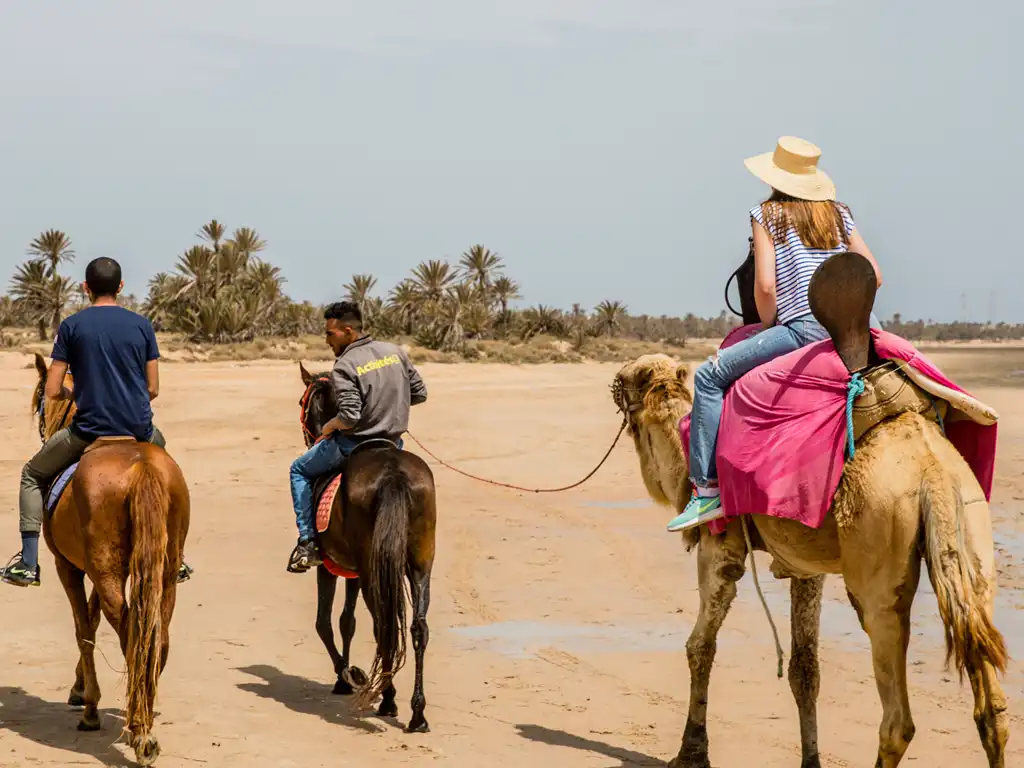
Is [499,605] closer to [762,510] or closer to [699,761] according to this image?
[699,761]

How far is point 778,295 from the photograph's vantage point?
644cm

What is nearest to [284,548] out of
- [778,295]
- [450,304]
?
[778,295]

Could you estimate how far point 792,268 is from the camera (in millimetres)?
6383

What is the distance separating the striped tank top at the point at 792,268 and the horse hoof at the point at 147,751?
3.82m

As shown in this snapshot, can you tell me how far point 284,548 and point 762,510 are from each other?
837 centimetres

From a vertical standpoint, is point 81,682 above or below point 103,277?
below

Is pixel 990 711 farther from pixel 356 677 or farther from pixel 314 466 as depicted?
pixel 314 466

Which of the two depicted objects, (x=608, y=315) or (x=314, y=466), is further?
(x=608, y=315)

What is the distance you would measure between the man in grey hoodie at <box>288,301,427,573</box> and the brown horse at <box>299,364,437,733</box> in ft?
0.38

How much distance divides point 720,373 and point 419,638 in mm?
2633

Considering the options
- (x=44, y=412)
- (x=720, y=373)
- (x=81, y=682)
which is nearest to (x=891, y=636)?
(x=720, y=373)

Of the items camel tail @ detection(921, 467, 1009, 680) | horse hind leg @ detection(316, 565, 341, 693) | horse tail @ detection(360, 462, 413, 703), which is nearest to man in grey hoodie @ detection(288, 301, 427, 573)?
horse hind leg @ detection(316, 565, 341, 693)

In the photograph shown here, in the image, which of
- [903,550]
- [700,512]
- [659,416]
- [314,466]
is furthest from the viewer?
[314,466]

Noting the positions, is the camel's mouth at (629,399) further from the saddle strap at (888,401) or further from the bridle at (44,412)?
the bridle at (44,412)
